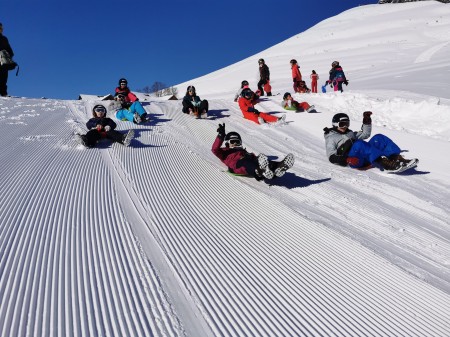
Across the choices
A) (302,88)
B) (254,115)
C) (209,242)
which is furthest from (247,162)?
(302,88)

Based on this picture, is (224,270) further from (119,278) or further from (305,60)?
(305,60)

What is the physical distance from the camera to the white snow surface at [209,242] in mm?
1998

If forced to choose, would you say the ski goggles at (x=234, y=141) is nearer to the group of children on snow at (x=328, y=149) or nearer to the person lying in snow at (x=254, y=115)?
the group of children on snow at (x=328, y=149)

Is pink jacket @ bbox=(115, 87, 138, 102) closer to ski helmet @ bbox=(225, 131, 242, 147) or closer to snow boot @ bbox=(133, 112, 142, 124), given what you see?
snow boot @ bbox=(133, 112, 142, 124)

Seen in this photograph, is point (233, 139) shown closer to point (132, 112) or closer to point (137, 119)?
point (137, 119)

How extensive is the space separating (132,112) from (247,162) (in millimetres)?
4404

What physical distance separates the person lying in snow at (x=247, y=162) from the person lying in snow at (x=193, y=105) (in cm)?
364

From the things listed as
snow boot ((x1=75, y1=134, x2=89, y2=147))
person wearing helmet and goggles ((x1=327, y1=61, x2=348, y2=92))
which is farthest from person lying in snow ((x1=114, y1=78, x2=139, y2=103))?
person wearing helmet and goggles ((x1=327, y1=61, x2=348, y2=92))

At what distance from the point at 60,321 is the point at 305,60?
2611cm

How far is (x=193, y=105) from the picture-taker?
9109 mm

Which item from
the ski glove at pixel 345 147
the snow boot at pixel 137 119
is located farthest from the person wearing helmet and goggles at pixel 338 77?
the ski glove at pixel 345 147

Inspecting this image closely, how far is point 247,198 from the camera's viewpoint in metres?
4.07

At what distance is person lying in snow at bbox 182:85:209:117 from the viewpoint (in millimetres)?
8891

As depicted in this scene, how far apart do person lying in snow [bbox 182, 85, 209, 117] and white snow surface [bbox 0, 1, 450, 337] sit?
6.72 ft
